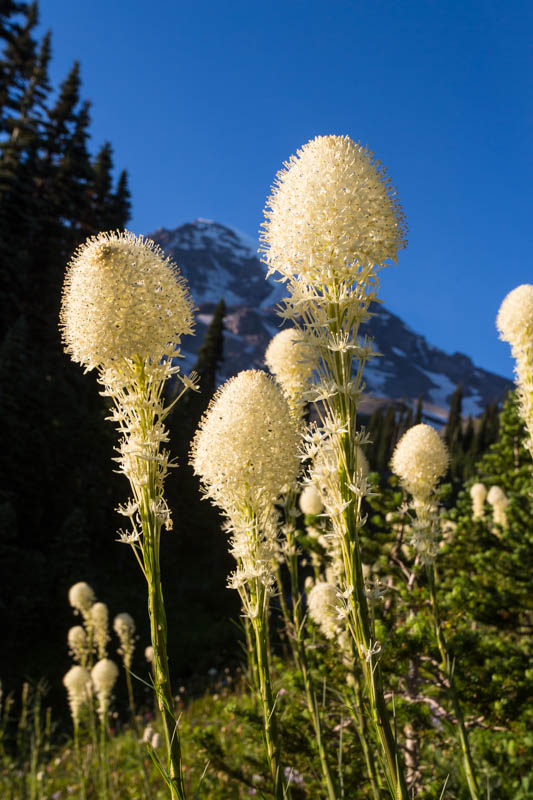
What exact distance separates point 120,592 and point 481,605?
21203 mm

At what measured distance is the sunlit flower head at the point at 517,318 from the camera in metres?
4.89

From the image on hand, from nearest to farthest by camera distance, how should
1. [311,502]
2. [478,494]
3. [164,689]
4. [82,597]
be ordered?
[164,689] → [311,502] → [82,597] → [478,494]

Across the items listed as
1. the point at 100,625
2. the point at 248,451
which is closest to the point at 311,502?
the point at 100,625

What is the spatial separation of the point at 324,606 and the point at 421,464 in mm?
1749

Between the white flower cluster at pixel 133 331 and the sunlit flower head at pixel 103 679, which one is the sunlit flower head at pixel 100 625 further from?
the white flower cluster at pixel 133 331

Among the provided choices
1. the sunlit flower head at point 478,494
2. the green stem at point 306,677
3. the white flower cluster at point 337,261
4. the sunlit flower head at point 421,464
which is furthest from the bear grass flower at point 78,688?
the sunlit flower head at point 478,494

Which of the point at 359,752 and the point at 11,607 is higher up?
the point at 359,752

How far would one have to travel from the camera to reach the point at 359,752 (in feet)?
12.4

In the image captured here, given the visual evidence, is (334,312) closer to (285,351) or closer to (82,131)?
(285,351)

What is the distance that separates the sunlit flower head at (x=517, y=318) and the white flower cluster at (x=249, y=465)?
3176mm

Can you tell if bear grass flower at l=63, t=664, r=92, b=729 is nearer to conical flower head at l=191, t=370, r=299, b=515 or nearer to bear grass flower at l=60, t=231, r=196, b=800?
conical flower head at l=191, t=370, r=299, b=515

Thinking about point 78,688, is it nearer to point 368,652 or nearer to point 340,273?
point 368,652

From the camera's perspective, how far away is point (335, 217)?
216 centimetres

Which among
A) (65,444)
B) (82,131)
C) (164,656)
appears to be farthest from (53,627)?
(82,131)
